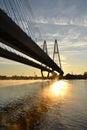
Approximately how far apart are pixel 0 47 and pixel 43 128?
66.4 ft

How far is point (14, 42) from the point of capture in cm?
2714

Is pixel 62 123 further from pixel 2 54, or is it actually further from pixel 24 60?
pixel 24 60

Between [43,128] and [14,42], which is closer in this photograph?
[43,128]

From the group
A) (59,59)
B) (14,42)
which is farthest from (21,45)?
(59,59)

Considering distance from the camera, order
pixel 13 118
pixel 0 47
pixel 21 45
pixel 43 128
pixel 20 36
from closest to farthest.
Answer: pixel 43 128
pixel 13 118
pixel 20 36
pixel 21 45
pixel 0 47

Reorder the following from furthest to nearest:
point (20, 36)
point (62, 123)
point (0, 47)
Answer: point (0, 47) → point (20, 36) → point (62, 123)

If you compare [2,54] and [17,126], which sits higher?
[2,54]

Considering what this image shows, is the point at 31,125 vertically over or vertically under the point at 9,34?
under

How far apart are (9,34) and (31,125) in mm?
7998

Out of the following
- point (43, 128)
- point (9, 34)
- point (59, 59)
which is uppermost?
point (59, 59)

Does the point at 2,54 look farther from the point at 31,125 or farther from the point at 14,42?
the point at 31,125

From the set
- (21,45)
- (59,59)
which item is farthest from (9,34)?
(59,59)

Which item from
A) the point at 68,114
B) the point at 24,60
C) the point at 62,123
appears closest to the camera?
the point at 62,123

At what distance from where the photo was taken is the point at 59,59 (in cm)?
11156
